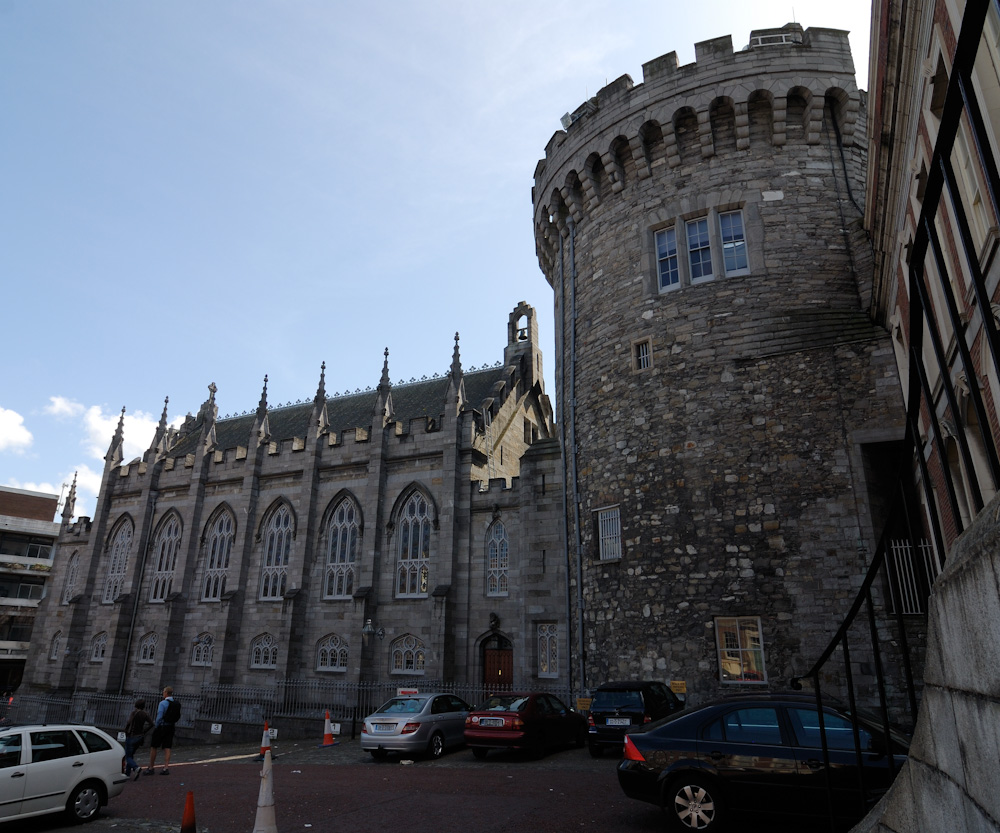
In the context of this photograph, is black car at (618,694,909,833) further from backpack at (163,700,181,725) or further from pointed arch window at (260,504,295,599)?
pointed arch window at (260,504,295,599)

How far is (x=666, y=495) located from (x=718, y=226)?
22.3 ft

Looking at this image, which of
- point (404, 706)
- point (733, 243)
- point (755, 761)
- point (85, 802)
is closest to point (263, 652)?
point (404, 706)

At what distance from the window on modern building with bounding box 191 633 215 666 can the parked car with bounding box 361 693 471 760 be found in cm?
1704

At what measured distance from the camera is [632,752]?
8375 mm

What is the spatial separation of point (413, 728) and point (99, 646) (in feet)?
84.5

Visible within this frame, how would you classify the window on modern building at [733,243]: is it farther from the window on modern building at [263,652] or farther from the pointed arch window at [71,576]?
the pointed arch window at [71,576]

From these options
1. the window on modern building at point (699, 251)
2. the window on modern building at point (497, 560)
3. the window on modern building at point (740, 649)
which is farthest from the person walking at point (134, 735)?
the window on modern building at point (699, 251)

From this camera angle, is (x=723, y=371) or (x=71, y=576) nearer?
(x=723, y=371)

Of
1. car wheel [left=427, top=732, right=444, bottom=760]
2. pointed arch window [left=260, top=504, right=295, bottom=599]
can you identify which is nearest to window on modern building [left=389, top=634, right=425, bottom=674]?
pointed arch window [left=260, top=504, right=295, bottom=599]

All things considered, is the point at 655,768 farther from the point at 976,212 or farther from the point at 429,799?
the point at 976,212

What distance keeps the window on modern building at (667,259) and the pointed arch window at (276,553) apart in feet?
62.9

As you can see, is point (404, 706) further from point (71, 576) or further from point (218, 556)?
point (71, 576)

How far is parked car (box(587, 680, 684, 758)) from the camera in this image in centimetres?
1312

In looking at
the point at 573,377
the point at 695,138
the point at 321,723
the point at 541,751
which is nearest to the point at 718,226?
the point at 695,138
